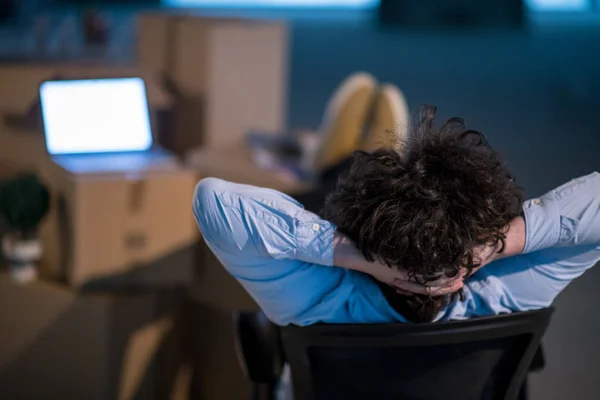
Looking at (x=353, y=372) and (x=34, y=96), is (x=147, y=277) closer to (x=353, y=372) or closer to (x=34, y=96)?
(x=34, y=96)

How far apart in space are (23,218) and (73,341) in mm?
349

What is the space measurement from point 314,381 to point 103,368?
1.15m

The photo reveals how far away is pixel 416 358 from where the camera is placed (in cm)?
142

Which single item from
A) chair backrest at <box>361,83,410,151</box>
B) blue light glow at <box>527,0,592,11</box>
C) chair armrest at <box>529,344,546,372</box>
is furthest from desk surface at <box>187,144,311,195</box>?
blue light glow at <box>527,0,592,11</box>

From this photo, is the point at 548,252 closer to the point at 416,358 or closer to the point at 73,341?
the point at 416,358

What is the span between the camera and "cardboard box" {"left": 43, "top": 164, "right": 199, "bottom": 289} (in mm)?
2383

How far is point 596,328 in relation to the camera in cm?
314

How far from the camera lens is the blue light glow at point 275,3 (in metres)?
7.63

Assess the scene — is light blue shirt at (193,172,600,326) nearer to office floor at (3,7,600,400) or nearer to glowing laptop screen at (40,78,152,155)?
glowing laptop screen at (40,78,152,155)

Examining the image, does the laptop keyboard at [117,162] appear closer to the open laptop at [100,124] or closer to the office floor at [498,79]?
the open laptop at [100,124]

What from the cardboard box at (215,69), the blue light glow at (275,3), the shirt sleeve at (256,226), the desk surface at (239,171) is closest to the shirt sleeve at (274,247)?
Result: the shirt sleeve at (256,226)

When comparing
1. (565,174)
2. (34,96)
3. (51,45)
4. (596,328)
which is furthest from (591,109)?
(34,96)

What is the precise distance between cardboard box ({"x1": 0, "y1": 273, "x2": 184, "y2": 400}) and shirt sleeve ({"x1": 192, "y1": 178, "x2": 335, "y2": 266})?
3.73ft

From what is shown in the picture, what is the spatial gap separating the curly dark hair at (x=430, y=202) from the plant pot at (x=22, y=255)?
1333 mm
